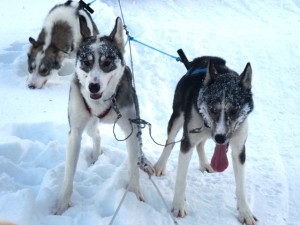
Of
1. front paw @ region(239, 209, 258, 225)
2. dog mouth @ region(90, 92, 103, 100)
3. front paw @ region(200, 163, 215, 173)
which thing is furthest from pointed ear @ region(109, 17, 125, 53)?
front paw @ region(239, 209, 258, 225)

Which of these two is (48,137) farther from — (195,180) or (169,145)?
(195,180)

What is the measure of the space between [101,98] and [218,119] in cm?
84

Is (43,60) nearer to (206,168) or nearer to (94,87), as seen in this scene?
(206,168)

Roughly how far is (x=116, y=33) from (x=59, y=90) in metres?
2.58

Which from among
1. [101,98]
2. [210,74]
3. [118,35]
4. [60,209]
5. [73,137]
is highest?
[210,74]

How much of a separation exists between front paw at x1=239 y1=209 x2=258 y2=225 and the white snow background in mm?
67

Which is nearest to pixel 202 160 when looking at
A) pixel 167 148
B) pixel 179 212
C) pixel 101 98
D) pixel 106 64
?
pixel 167 148

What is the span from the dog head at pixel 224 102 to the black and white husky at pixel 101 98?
0.59 m

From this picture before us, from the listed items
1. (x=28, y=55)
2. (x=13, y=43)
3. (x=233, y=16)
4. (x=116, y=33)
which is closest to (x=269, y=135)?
(x=116, y=33)

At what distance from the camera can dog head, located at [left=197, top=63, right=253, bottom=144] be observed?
2818mm

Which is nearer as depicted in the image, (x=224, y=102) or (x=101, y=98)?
(x=224, y=102)

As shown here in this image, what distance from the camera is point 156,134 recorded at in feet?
15.0

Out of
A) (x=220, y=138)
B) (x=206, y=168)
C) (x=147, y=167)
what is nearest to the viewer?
(x=220, y=138)

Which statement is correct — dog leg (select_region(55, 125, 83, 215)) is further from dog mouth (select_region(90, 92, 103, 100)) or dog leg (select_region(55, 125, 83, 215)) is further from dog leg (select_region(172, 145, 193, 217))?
dog leg (select_region(172, 145, 193, 217))
